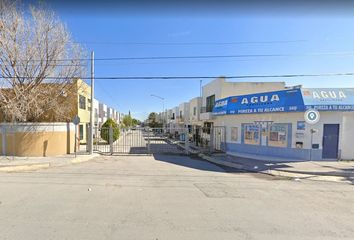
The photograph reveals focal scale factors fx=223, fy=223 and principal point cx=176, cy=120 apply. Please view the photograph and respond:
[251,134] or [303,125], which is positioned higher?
[303,125]

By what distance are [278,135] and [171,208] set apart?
11.4 m

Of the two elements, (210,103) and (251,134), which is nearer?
(251,134)

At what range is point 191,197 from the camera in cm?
643

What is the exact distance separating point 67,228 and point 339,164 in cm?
1338

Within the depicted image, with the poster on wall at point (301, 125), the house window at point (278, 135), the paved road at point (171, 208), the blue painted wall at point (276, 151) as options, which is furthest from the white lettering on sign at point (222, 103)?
the paved road at point (171, 208)

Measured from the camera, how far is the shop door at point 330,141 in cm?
1316

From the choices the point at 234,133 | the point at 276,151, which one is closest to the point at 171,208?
the point at 276,151

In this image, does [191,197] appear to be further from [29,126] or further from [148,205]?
[29,126]

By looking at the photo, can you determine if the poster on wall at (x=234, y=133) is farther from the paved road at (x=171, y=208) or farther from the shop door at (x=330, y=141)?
the paved road at (x=171, y=208)

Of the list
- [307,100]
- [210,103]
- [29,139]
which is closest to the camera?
[307,100]

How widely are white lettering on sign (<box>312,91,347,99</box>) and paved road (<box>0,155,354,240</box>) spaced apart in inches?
254

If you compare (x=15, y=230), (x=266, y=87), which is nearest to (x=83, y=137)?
(x=266, y=87)

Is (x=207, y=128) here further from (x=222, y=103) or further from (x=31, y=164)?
(x=31, y=164)

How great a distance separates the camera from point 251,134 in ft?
53.1
